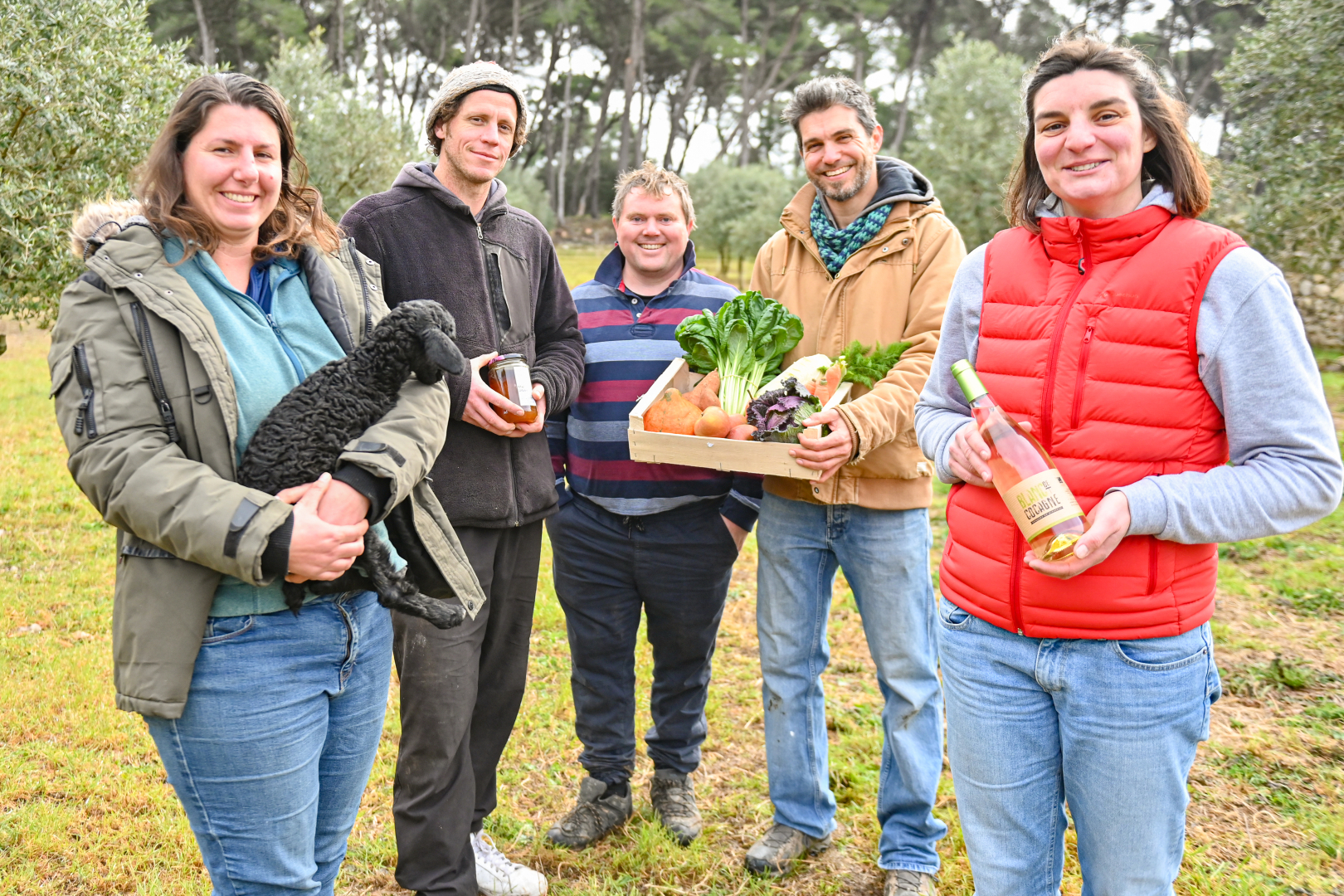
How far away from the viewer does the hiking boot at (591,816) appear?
3799 millimetres

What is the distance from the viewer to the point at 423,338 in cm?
235

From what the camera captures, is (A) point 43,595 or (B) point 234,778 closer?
(B) point 234,778

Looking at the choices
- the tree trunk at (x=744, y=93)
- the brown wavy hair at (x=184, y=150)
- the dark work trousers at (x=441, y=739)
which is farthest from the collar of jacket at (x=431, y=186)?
the tree trunk at (x=744, y=93)

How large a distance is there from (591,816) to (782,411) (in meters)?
1.99

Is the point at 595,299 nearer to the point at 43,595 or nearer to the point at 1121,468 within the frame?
the point at 1121,468

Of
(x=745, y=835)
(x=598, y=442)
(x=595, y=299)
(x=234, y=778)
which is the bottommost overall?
(x=745, y=835)

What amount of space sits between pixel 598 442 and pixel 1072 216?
213 cm

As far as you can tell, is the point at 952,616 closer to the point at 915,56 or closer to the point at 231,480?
the point at 231,480

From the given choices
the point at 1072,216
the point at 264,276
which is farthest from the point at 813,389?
the point at 264,276

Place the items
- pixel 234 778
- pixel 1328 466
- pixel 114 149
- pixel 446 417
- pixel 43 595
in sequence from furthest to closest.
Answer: pixel 114 149 < pixel 43 595 < pixel 446 417 < pixel 234 778 < pixel 1328 466

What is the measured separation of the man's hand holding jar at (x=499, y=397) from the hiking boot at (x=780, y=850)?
1994 mm

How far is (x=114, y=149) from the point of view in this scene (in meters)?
6.50

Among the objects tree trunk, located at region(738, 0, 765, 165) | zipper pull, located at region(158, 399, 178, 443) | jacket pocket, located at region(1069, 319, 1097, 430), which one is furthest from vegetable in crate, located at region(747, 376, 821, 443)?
tree trunk, located at region(738, 0, 765, 165)

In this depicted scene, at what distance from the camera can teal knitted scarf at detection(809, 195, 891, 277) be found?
3.53 m
